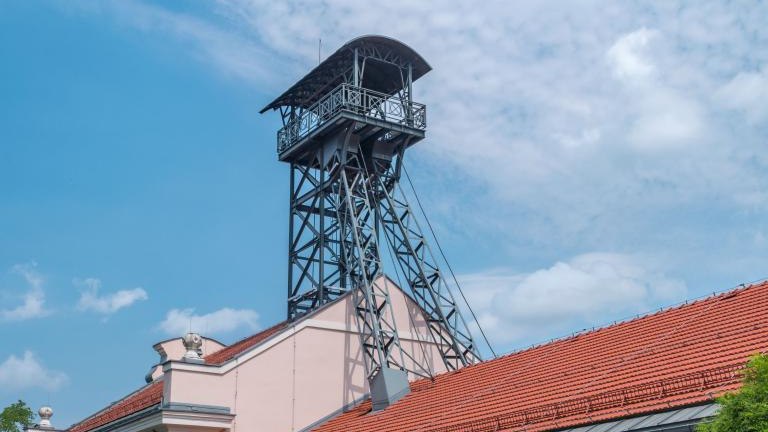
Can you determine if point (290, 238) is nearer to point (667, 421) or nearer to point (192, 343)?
point (192, 343)

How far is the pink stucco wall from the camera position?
26.2 meters

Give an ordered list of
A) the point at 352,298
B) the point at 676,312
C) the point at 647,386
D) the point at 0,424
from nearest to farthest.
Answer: the point at 647,386
the point at 676,312
the point at 352,298
the point at 0,424

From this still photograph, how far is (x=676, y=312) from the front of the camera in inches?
835

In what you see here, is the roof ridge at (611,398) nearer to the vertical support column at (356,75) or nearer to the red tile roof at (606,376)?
the red tile roof at (606,376)

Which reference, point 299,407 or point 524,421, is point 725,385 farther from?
point 299,407

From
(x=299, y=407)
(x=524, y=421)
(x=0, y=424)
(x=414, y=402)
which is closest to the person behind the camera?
(x=524, y=421)

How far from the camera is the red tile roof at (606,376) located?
16969 mm

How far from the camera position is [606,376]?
63.8 ft

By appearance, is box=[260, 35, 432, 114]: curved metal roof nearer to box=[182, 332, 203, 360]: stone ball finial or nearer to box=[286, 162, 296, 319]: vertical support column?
box=[286, 162, 296, 319]: vertical support column

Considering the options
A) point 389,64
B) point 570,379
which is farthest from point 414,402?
point 389,64

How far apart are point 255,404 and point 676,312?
12.1m

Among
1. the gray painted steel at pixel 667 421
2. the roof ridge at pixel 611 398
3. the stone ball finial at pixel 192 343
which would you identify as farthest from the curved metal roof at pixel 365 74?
the gray painted steel at pixel 667 421

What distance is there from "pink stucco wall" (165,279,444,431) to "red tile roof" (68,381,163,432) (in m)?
2.77

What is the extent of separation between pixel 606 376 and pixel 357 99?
1537 cm
